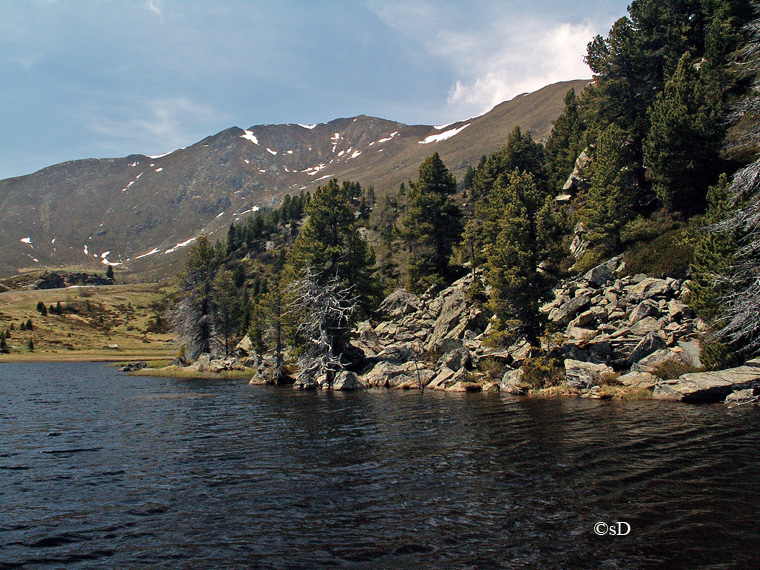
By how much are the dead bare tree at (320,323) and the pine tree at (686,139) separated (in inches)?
1351

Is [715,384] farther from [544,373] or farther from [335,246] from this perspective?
[335,246]

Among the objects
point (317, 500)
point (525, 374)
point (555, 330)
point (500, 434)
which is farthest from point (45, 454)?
point (555, 330)

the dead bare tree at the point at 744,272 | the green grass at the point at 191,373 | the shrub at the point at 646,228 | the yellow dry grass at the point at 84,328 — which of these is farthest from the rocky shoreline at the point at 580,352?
the yellow dry grass at the point at 84,328

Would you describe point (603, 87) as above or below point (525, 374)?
above

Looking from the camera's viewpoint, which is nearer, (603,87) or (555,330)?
(555,330)

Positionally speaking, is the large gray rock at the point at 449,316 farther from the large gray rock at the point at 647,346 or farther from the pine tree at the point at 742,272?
the pine tree at the point at 742,272

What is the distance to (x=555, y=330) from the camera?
38.9 m

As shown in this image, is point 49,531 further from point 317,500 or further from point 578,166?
point 578,166

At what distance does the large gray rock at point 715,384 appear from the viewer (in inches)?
992

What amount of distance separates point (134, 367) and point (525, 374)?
62.9 meters

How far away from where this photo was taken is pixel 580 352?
120 ft

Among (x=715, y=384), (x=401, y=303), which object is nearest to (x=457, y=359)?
(x=401, y=303)

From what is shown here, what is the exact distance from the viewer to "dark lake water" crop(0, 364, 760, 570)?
9508 millimetres

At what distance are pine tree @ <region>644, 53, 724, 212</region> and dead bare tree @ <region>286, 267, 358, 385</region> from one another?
34304 millimetres
